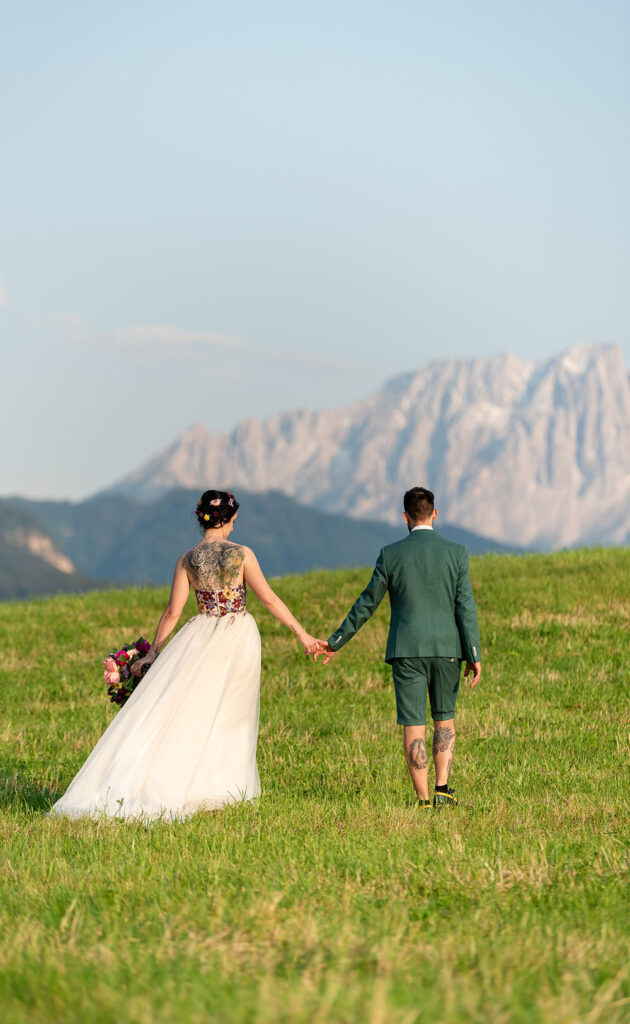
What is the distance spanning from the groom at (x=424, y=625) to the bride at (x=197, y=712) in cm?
113

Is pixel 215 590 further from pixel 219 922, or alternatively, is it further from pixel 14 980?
pixel 14 980

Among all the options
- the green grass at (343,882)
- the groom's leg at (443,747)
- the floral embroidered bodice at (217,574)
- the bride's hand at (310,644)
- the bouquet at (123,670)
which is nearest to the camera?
the green grass at (343,882)

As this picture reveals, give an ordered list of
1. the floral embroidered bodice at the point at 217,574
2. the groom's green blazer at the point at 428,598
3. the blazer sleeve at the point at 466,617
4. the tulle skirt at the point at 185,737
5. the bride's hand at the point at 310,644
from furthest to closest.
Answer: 1. the bride's hand at the point at 310,644
2. the floral embroidered bodice at the point at 217,574
3. the blazer sleeve at the point at 466,617
4. the groom's green blazer at the point at 428,598
5. the tulle skirt at the point at 185,737

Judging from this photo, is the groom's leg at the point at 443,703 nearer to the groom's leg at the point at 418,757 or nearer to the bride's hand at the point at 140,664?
the groom's leg at the point at 418,757

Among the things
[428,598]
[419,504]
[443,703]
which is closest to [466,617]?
[428,598]

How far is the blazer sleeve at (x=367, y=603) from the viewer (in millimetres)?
9477

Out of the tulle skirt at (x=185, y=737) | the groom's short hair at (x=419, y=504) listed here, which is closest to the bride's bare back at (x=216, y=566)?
the tulle skirt at (x=185, y=737)

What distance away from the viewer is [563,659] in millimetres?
17484

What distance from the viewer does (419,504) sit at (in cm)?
951

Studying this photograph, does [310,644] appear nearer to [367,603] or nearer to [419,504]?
[367,603]

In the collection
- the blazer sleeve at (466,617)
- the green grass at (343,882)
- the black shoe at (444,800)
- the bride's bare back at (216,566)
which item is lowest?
the black shoe at (444,800)

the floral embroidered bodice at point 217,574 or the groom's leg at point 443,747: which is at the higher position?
the floral embroidered bodice at point 217,574

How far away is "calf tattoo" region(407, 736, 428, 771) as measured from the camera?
31.1ft

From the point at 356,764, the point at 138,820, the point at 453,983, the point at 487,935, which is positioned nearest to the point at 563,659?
the point at 356,764
